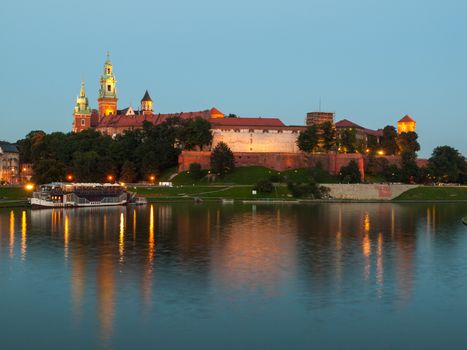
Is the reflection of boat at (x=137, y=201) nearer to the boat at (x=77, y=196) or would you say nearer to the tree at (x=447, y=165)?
the boat at (x=77, y=196)

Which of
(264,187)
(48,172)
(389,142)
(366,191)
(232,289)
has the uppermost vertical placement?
(389,142)

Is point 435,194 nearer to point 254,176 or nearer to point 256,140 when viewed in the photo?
point 254,176

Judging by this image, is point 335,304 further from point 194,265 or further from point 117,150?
point 117,150

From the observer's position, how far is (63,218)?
54781 mm

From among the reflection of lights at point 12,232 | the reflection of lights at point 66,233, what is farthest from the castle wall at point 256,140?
the reflection of lights at point 66,233

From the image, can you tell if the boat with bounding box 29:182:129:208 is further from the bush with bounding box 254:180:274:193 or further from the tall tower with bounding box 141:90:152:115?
the tall tower with bounding box 141:90:152:115

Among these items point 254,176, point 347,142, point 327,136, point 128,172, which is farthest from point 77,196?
point 347,142

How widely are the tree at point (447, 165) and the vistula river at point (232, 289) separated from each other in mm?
60640

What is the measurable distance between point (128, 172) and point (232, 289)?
7694 cm

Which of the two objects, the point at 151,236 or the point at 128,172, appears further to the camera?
the point at 128,172

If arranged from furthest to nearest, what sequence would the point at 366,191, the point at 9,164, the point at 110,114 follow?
1. the point at 110,114
2. the point at 9,164
3. the point at 366,191

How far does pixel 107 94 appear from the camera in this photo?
151000 mm

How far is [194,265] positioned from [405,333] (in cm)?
1226

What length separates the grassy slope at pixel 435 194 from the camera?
8844cm
